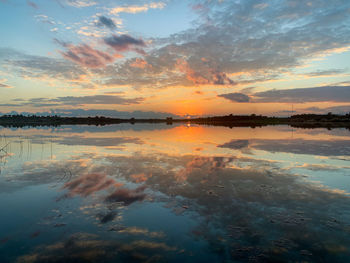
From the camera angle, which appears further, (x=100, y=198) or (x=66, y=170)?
(x=66, y=170)

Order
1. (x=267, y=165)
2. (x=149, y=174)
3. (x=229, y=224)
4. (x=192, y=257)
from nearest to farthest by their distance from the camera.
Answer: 1. (x=192, y=257)
2. (x=229, y=224)
3. (x=149, y=174)
4. (x=267, y=165)

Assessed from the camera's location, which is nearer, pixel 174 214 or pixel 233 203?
pixel 174 214

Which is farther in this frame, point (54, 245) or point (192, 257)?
point (54, 245)

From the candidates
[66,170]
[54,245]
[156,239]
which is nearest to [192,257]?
[156,239]

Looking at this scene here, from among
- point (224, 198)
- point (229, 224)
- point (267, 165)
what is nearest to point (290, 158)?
point (267, 165)

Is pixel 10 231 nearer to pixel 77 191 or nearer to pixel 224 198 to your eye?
pixel 77 191

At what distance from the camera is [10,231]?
695cm

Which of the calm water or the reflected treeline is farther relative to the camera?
the reflected treeline

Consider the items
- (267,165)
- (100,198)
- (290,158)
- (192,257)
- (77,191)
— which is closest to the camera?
(192,257)

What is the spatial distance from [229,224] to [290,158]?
14.9m

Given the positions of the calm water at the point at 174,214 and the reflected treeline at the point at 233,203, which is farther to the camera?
the reflected treeline at the point at 233,203

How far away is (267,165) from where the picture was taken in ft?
54.8

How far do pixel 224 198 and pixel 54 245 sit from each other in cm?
677

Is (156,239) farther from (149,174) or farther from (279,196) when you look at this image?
(149,174)
